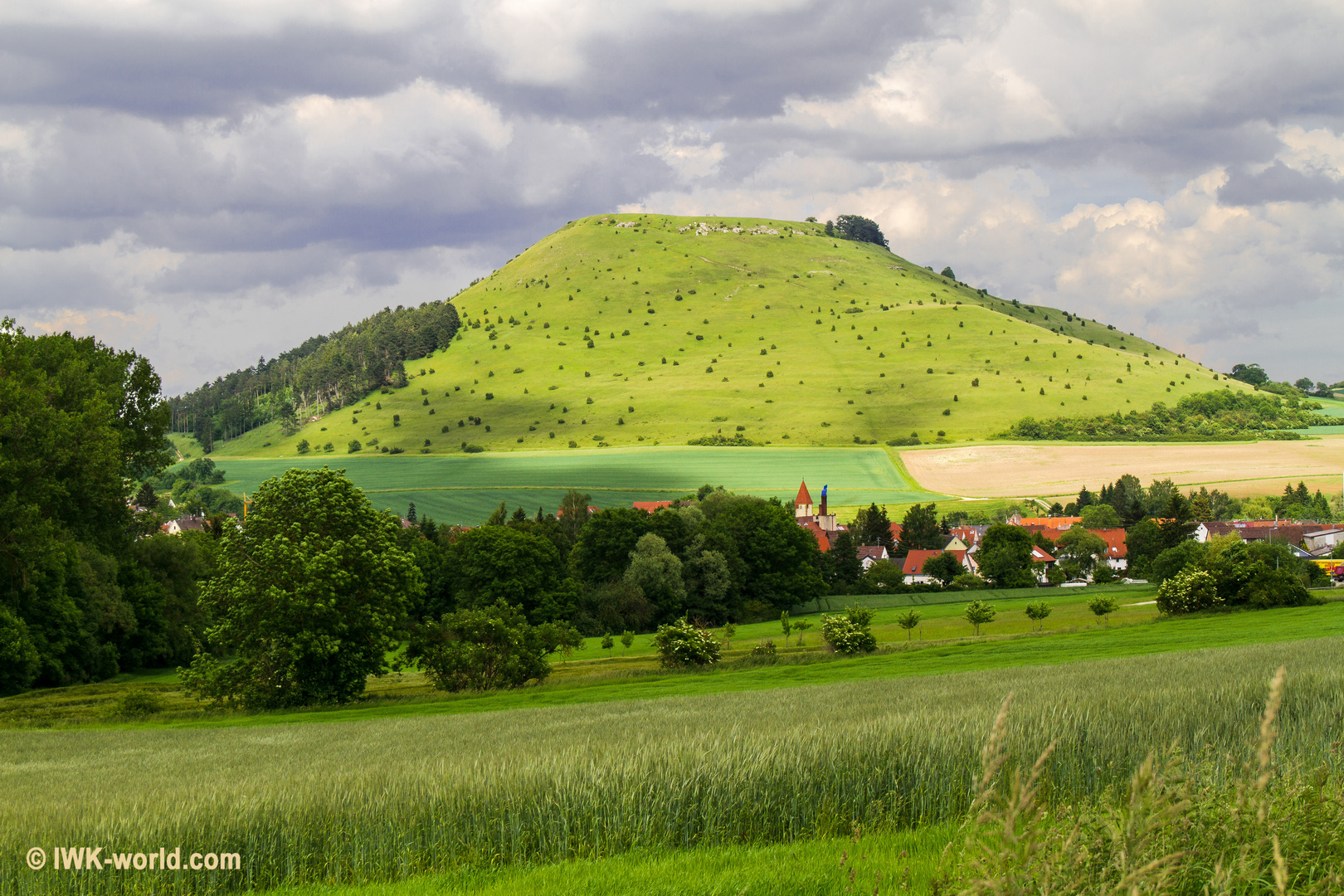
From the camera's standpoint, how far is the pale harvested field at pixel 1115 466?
549ft

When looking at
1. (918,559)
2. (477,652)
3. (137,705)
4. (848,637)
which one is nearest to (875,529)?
(918,559)

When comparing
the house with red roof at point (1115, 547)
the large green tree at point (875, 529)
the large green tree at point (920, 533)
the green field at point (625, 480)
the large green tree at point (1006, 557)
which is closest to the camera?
the large green tree at point (1006, 557)

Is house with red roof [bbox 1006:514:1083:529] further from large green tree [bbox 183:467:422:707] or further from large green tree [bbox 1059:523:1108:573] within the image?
large green tree [bbox 183:467:422:707]

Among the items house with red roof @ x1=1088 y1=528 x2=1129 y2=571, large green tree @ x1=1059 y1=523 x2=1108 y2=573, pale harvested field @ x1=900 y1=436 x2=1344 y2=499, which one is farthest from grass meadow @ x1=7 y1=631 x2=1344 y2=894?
pale harvested field @ x1=900 y1=436 x2=1344 y2=499

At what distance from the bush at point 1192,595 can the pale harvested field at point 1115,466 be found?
10457 centimetres

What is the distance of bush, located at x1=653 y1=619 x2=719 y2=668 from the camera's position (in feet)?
195

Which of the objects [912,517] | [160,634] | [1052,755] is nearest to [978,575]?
[912,517]

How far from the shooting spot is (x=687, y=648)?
195 feet

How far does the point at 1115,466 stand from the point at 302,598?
16540cm

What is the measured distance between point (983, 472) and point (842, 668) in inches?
5554

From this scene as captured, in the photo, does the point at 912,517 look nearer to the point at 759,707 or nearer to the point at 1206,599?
the point at 1206,599

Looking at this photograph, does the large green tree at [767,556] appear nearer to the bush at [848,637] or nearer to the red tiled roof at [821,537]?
the red tiled roof at [821,537]

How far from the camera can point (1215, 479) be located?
6604 inches

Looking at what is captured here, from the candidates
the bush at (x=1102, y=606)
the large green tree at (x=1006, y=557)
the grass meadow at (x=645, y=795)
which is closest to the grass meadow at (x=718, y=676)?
the bush at (x=1102, y=606)
